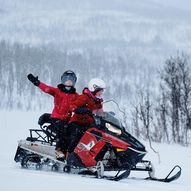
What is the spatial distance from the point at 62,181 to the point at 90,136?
5.55 feet

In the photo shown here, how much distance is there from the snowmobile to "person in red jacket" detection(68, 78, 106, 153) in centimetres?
16

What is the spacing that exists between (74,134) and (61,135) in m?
0.33

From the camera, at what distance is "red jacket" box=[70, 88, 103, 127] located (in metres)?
7.96

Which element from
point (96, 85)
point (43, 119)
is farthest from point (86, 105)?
point (43, 119)

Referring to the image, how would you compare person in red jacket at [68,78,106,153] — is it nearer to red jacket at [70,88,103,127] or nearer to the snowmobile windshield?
red jacket at [70,88,103,127]

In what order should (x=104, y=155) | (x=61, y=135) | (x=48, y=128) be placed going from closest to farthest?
1. (x=104, y=155)
2. (x=61, y=135)
3. (x=48, y=128)

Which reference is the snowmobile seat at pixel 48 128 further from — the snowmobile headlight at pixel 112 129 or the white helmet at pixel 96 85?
the snowmobile headlight at pixel 112 129

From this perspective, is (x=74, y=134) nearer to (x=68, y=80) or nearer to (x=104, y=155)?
(x=104, y=155)

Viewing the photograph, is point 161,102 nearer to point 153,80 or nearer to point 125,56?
point 153,80

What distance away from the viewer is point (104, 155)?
772cm

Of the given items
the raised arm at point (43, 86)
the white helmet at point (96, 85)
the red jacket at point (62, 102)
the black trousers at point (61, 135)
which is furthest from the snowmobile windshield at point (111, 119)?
the raised arm at point (43, 86)

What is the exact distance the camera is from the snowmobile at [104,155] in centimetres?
735

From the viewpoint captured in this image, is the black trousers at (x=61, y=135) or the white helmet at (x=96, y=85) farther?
the black trousers at (x=61, y=135)

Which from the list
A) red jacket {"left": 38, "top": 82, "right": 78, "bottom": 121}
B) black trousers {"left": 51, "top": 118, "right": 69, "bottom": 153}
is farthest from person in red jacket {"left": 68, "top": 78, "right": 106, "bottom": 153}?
red jacket {"left": 38, "top": 82, "right": 78, "bottom": 121}
